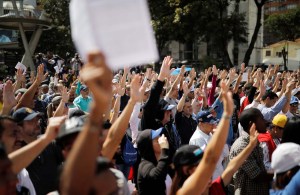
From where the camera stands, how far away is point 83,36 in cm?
184

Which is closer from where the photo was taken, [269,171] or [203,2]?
[269,171]

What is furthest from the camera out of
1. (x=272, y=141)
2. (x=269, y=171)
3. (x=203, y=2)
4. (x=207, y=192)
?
(x=203, y=2)

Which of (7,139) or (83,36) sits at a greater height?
(83,36)

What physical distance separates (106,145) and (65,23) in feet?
124

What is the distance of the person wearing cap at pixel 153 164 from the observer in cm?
341

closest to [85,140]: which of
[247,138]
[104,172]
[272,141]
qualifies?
[104,172]

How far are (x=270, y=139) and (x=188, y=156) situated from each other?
6.56 ft

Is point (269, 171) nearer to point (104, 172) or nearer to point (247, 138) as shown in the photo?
point (247, 138)

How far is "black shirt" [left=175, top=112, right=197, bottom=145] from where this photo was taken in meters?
6.24

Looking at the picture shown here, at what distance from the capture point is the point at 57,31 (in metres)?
39.7

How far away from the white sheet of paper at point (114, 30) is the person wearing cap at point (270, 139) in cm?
303

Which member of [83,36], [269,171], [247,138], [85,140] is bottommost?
[269,171]

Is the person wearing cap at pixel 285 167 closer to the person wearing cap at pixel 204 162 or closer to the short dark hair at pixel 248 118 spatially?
the person wearing cap at pixel 204 162

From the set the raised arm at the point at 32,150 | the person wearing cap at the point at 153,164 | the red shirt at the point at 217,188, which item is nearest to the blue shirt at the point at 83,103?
the person wearing cap at the point at 153,164
